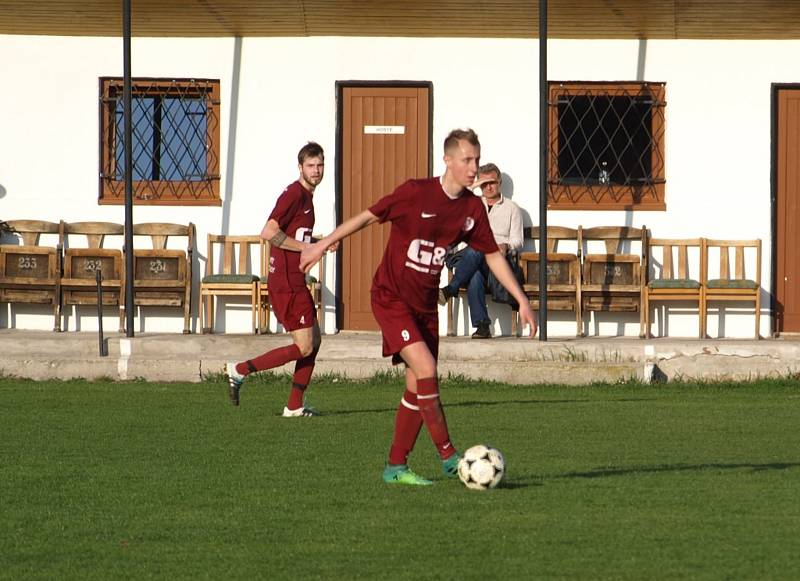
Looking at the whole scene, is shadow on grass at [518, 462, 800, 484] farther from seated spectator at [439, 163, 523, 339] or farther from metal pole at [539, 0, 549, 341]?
seated spectator at [439, 163, 523, 339]

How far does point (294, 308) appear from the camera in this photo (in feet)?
38.2

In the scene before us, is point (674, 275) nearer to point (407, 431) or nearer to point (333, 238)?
point (407, 431)

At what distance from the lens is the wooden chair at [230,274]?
16625mm

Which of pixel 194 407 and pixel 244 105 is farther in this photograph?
pixel 244 105

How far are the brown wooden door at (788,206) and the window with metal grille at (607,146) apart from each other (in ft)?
4.33

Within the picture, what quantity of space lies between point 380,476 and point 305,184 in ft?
11.7

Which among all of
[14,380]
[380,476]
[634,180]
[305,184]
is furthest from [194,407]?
[634,180]

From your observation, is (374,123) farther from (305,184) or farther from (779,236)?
(305,184)

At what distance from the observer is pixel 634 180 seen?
680 inches

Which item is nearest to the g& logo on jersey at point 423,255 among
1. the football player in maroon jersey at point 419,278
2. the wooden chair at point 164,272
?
the football player in maroon jersey at point 419,278

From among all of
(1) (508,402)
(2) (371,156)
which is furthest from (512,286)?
(2) (371,156)

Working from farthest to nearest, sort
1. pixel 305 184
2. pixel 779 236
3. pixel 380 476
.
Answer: pixel 779 236, pixel 305 184, pixel 380 476

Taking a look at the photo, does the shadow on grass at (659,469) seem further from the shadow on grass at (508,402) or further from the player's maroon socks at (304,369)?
the shadow on grass at (508,402)

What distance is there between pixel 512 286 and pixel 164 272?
9.60 m
